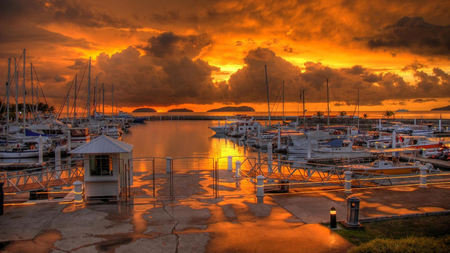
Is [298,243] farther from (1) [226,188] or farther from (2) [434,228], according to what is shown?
(1) [226,188]

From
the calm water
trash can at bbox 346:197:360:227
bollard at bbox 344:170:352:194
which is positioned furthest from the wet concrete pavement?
the calm water

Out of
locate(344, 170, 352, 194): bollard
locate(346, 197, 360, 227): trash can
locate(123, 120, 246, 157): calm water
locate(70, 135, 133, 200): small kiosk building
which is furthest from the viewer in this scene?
locate(123, 120, 246, 157): calm water

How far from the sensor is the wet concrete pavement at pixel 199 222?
9500 millimetres

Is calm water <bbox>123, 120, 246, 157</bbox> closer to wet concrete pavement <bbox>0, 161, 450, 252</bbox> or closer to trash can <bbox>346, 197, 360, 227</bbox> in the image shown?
wet concrete pavement <bbox>0, 161, 450, 252</bbox>

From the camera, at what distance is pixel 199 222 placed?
1147 centimetres

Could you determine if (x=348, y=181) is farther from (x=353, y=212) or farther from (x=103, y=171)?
(x=103, y=171)

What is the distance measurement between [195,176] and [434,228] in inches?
536

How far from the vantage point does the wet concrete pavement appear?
9500 mm

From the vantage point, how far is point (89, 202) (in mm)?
13945

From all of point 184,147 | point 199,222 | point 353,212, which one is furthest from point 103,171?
point 184,147

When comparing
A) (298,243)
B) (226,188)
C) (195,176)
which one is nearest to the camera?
(298,243)

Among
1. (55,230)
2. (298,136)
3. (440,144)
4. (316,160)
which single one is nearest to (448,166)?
(440,144)

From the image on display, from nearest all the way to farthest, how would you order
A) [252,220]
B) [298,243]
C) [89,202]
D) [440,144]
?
1. [298,243]
2. [252,220]
3. [89,202]
4. [440,144]

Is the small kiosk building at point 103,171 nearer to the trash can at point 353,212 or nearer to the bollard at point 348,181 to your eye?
the trash can at point 353,212
